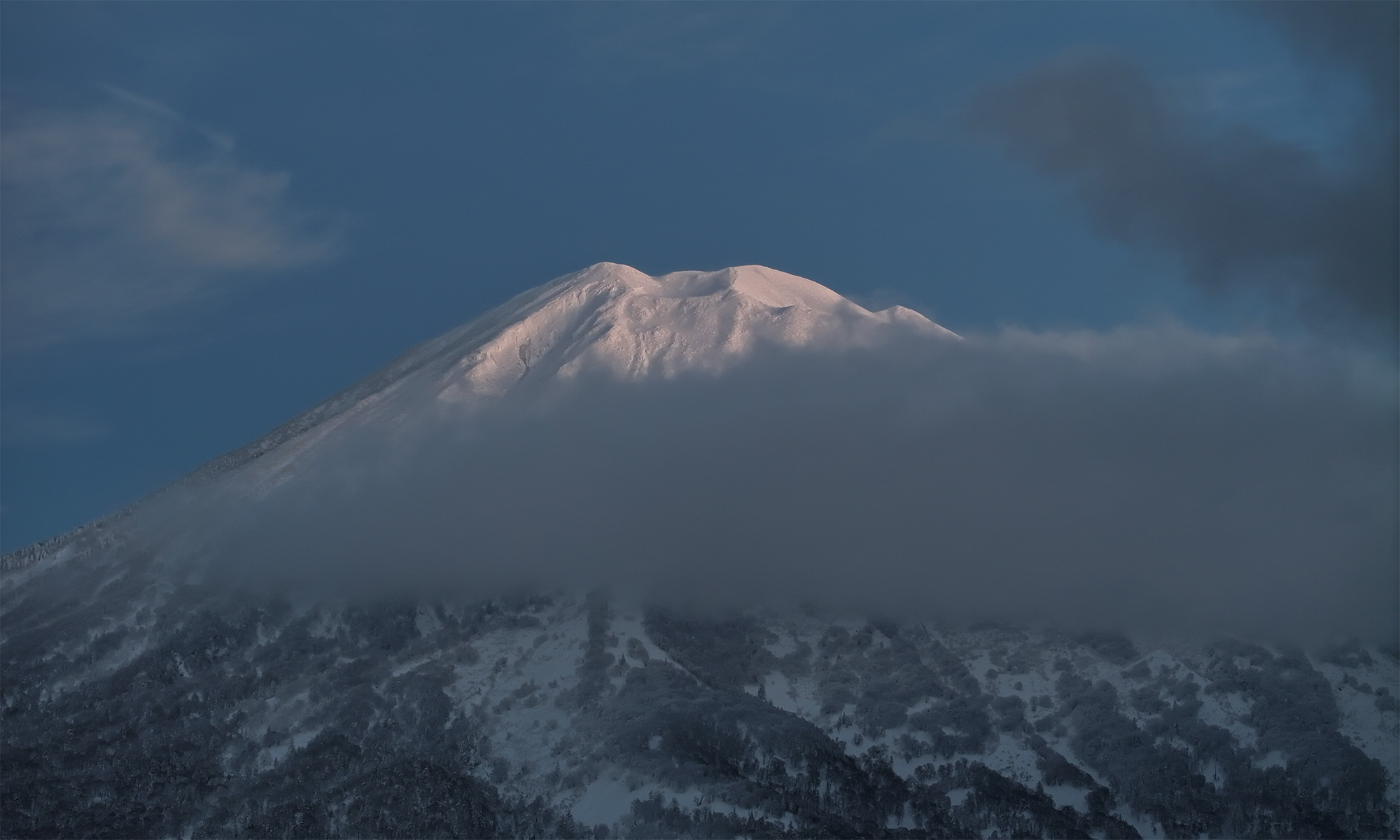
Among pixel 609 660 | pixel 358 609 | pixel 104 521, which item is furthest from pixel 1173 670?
pixel 104 521

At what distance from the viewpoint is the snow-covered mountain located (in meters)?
142

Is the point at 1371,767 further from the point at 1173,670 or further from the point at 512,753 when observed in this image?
the point at 512,753

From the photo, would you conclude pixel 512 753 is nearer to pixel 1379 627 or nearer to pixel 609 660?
pixel 609 660

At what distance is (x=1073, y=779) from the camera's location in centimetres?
14700

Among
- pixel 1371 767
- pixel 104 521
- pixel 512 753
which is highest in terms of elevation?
pixel 104 521

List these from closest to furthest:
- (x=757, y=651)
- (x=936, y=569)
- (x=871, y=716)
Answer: (x=871, y=716)
(x=757, y=651)
(x=936, y=569)

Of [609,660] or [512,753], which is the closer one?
[512,753]

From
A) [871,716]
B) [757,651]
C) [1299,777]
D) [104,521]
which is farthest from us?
[104,521]

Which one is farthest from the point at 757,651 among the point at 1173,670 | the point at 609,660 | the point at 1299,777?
the point at 1299,777

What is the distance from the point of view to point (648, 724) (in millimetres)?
150625

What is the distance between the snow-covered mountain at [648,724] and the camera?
142500 mm

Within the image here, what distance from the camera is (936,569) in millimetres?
178125

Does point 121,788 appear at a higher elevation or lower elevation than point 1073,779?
higher

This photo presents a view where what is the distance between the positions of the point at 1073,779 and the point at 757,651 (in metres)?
30.6
